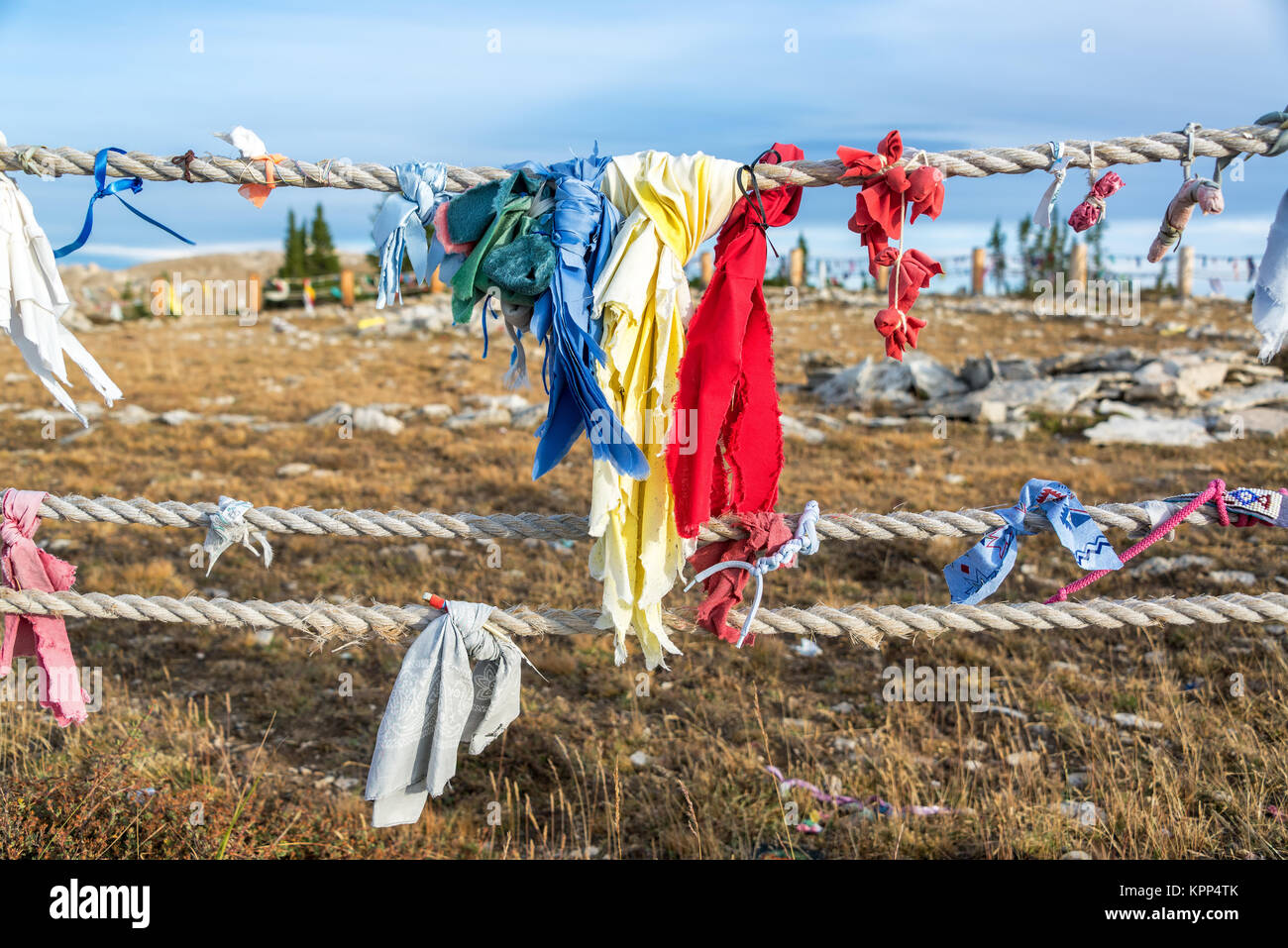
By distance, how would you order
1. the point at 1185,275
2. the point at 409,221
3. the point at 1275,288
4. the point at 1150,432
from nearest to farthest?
the point at 1275,288 → the point at 409,221 → the point at 1150,432 → the point at 1185,275

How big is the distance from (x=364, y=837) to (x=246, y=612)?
2.86 feet

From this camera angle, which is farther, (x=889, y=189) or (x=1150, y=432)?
(x=1150, y=432)

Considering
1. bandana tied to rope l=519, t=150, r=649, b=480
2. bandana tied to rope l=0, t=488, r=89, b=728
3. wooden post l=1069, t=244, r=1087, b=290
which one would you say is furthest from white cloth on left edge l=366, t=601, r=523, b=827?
wooden post l=1069, t=244, r=1087, b=290

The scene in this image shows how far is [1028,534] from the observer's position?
2.34m

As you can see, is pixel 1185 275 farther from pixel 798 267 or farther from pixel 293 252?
pixel 293 252

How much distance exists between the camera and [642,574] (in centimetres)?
222

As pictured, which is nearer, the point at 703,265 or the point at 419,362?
the point at 419,362

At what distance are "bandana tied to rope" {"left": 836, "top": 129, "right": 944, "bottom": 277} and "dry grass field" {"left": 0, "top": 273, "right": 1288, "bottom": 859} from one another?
191 centimetres

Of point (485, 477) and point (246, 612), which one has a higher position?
point (246, 612)

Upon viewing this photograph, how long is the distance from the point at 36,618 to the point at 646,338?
1990 millimetres

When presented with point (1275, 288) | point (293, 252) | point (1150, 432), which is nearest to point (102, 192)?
point (1275, 288)

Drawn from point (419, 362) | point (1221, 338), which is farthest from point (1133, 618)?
point (1221, 338)

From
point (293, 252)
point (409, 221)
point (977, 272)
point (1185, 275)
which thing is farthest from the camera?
point (293, 252)
